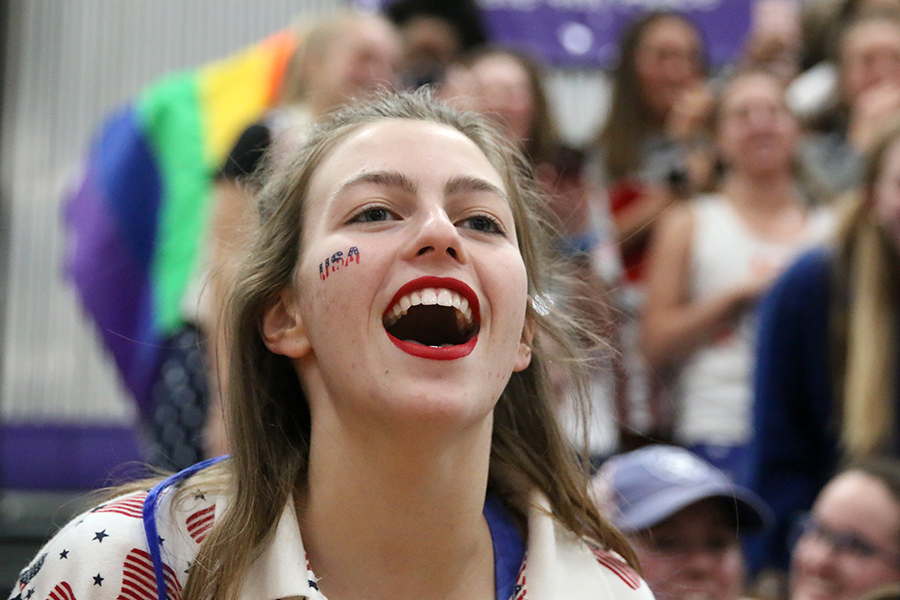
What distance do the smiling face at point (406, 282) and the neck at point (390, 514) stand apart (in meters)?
0.06

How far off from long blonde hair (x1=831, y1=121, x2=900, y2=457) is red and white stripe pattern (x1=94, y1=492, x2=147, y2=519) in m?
1.95

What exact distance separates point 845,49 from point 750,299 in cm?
107

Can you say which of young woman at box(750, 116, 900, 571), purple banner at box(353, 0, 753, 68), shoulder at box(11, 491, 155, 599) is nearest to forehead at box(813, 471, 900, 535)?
young woman at box(750, 116, 900, 571)

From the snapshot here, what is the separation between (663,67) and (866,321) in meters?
1.40

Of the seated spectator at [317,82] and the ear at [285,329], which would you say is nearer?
the ear at [285,329]

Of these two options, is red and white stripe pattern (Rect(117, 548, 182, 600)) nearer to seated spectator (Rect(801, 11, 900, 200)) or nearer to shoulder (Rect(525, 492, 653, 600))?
shoulder (Rect(525, 492, 653, 600))

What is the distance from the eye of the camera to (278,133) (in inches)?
116

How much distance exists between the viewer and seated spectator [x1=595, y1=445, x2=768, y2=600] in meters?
2.62

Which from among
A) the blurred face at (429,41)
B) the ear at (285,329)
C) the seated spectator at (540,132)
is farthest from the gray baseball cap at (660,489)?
the blurred face at (429,41)

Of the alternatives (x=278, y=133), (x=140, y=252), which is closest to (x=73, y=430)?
(x=140, y=252)

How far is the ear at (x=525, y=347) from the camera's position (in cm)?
193

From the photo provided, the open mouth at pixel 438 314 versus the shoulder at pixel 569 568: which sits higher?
the open mouth at pixel 438 314

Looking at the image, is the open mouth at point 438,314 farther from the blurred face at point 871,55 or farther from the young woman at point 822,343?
the blurred face at point 871,55

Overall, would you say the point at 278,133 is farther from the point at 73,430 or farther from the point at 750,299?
the point at 73,430
